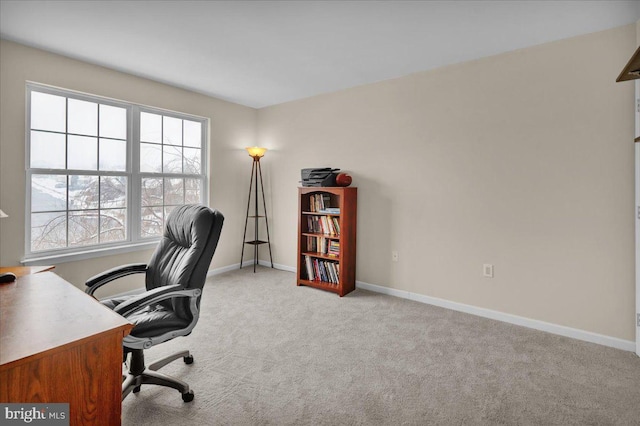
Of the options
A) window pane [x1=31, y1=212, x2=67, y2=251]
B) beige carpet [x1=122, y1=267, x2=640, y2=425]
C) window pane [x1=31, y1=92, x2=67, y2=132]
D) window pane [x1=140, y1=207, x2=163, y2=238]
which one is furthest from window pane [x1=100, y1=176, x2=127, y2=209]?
beige carpet [x1=122, y1=267, x2=640, y2=425]

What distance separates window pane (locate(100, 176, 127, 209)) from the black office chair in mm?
1701

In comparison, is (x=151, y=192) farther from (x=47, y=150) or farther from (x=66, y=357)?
(x=66, y=357)

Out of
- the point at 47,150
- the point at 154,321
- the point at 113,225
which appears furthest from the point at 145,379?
the point at 47,150

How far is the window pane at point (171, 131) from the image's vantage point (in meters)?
4.07

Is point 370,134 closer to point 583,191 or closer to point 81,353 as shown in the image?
point 583,191

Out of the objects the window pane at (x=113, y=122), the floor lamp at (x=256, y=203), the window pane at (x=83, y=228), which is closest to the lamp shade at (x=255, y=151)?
the floor lamp at (x=256, y=203)

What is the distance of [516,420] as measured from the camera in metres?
1.75

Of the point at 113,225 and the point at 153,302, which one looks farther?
the point at 113,225

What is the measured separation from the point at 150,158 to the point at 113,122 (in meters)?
0.53

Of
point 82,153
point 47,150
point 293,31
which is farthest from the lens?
point 82,153

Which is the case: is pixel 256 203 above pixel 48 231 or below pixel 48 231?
above

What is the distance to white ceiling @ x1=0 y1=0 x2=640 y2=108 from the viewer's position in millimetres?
2291

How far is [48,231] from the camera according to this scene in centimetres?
317

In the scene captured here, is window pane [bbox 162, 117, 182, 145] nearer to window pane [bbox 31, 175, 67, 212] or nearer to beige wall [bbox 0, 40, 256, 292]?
beige wall [bbox 0, 40, 256, 292]
